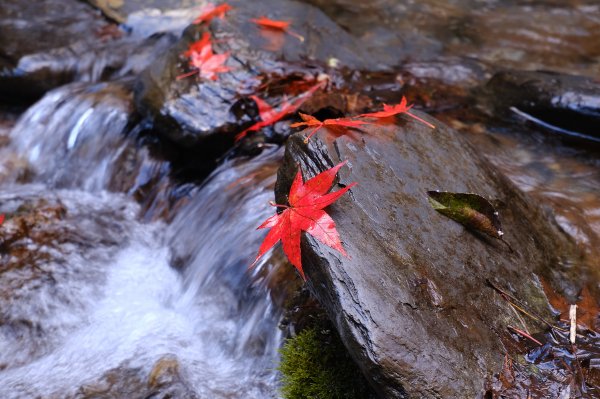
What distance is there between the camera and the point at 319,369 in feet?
7.91

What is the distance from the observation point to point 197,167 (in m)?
4.48

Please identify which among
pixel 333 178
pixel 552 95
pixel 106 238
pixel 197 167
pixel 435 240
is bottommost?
pixel 106 238

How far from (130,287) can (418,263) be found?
2.26m

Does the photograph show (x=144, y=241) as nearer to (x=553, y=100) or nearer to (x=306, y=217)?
(x=306, y=217)

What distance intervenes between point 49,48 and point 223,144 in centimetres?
328

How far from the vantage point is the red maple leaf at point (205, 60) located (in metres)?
4.41

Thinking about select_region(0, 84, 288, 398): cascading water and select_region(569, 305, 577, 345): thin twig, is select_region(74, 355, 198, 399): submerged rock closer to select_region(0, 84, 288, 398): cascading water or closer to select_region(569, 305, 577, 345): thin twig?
select_region(0, 84, 288, 398): cascading water

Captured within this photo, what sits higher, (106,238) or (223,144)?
(223,144)

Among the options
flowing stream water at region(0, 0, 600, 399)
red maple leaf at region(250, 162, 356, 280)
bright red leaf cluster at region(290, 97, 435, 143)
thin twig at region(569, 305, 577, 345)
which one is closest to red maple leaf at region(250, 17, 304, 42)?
flowing stream water at region(0, 0, 600, 399)

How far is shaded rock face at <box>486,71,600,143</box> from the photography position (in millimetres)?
4355

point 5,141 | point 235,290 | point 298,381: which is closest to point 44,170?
point 5,141

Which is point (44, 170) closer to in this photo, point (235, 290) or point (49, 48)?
point (49, 48)

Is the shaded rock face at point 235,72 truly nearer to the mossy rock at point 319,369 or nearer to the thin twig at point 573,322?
the mossy rock at point 319,369

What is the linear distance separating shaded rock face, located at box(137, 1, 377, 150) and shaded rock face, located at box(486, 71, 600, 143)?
1.21 m
